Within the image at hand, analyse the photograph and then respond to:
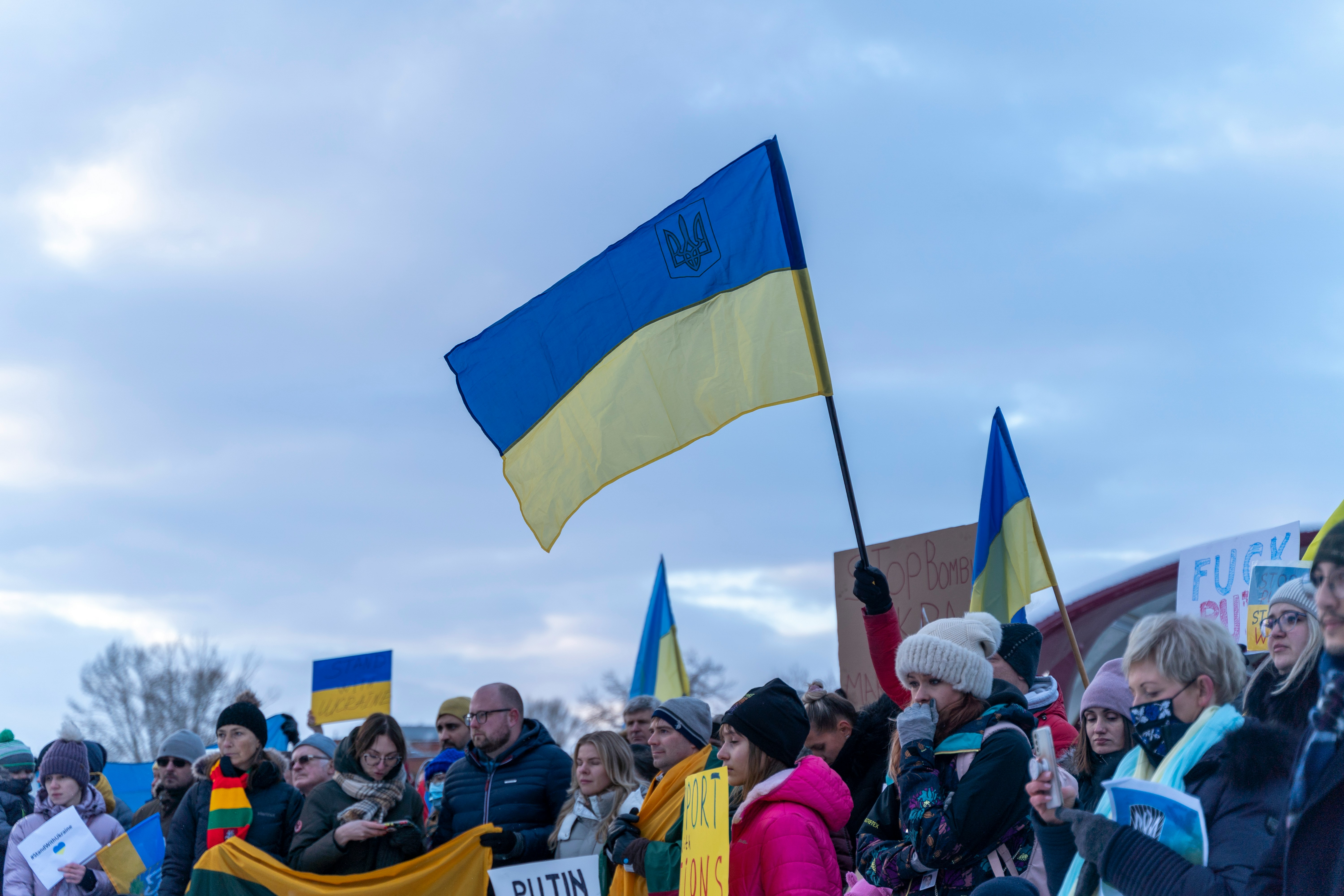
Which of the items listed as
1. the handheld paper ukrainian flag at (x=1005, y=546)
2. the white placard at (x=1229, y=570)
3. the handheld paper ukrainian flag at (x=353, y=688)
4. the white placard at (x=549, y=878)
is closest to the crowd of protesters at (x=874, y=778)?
the white placard at (x=549, y=878)

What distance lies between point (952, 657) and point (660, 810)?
6.40 feet

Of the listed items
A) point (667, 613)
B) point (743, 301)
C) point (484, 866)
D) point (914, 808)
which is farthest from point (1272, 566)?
point (667, 613)

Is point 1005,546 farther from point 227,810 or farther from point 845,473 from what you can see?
point 227,810

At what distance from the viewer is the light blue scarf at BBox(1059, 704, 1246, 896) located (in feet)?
7.69

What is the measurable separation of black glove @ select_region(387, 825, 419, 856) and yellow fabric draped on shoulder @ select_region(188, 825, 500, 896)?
6cm

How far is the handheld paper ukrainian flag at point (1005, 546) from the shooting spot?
23.3 feet

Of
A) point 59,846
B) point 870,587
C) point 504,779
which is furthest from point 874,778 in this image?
point 59,846

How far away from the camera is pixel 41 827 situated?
24.8ft

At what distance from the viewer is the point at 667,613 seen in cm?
1416

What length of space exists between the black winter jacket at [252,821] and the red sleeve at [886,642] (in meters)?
3.26

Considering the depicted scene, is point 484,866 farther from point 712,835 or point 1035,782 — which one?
point 1035,782

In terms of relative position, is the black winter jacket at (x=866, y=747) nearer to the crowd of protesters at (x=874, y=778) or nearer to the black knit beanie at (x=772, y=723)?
the crowd of protesters at (x=874, y=778)

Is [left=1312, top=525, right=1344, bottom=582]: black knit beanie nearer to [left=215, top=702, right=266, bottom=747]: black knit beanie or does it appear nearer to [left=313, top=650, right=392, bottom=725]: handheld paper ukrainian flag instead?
[left=215, top=702, right=266, bottom=747]: black knit beanie

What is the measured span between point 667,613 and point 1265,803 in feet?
39.6
